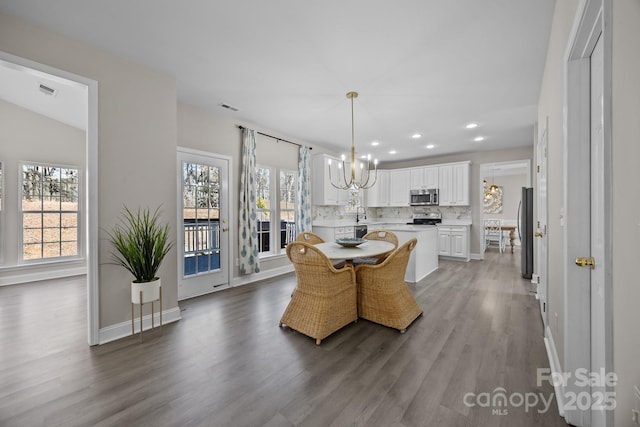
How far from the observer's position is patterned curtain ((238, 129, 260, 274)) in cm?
427

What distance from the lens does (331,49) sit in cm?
247

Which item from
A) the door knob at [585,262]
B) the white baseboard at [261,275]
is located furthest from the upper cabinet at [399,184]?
the door knob at [585,262]

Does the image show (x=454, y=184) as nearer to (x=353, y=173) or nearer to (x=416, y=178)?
(x=416, y=178)

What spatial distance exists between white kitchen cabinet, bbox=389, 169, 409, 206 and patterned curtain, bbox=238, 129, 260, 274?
4377mm

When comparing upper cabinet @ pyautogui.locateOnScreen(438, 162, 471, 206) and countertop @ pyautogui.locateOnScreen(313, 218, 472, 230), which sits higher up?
upper cabinet @ pyautogui.locateOnScreen(438, 162, 471, 206)

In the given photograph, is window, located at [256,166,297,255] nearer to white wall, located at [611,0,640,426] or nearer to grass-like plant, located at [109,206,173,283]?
grass-like plant, located at [109,206,173,283]

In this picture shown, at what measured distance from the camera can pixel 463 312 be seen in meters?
3.04

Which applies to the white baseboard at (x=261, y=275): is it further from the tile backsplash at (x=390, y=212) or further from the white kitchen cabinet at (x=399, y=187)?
the white kitchen cabinet at (x=399, y=187)

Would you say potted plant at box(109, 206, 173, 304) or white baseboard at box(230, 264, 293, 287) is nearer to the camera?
potted plant at box(109, 206, 173, 304)

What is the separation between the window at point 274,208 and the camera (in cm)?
484

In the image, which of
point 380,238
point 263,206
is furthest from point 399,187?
point 263,206

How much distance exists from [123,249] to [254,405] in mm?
1878

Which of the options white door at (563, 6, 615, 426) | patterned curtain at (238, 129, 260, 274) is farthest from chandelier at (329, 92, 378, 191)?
white door at (563, 6, 615, 426)

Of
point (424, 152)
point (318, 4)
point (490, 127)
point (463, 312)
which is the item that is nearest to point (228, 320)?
point (463, 312)
